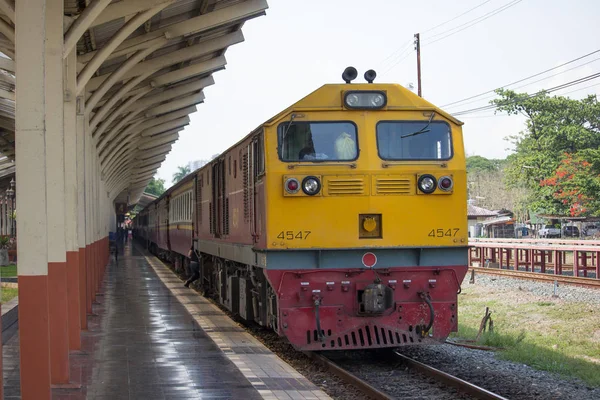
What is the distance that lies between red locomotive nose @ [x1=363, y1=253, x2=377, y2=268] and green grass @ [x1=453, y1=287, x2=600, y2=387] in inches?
106

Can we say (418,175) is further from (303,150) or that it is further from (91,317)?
(91,317)

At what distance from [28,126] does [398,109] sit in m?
5.31

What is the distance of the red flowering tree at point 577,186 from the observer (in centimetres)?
4284

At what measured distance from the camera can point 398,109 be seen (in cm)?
1084

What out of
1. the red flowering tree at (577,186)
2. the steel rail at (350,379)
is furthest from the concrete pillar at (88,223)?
the red flowering tree at (577,186)

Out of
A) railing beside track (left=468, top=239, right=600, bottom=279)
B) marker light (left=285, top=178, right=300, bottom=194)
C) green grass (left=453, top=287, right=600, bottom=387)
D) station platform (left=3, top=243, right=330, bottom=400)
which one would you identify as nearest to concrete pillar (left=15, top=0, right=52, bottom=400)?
station platform (left=3, top=243, right=330, bottom=400)

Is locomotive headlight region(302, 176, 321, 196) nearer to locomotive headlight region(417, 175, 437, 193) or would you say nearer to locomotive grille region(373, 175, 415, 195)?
locomotive grille region(373, 175, 415, 195)

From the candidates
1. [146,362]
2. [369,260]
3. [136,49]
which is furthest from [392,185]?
[136,49]

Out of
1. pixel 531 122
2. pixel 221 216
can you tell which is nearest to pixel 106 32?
pixel 221 216

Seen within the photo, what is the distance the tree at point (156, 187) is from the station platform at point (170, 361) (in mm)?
97827

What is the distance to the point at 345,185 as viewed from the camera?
1043 centimetres

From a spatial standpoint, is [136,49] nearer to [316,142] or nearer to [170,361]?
[316,142]

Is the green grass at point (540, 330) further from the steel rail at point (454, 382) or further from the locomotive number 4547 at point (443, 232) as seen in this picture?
the locomotive number 4547 at point (443, 232)

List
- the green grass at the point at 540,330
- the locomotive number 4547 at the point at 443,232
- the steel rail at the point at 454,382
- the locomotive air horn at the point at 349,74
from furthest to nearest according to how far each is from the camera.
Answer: the green grass at the point at 540,330 < the locomotive air horn at the point at 349,74 < the locomotive number 4547 at the point at 443,232 < the steel rail at the point at 454,382
